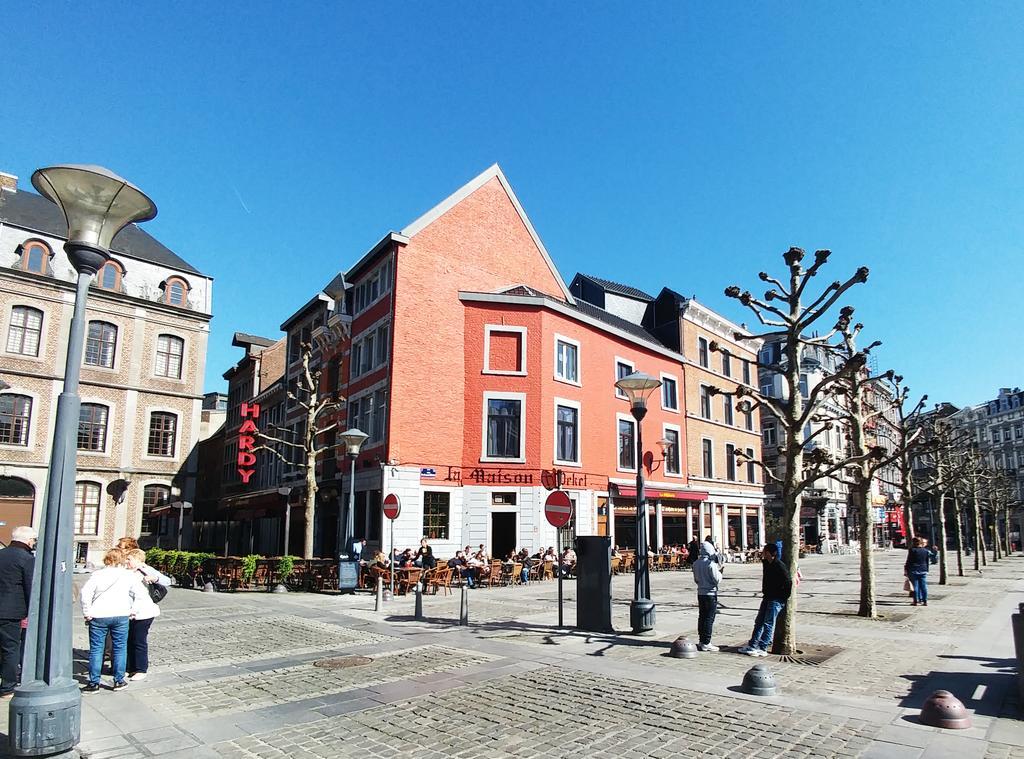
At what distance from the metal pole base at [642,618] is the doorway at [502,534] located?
1505cm

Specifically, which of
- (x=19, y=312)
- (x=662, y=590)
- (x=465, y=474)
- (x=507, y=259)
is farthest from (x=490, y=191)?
(x=19, y=312)

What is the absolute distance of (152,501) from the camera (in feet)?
123

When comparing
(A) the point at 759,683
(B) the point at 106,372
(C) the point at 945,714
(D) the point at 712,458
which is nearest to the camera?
(C) the point at 945,714

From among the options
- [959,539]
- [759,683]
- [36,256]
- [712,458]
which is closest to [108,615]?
[759,683]

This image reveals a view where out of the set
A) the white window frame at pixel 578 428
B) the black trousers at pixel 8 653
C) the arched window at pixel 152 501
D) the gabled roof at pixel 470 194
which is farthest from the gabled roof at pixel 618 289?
the black trousers at pixel 8 653

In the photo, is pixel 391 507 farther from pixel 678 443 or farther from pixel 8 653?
pixel 678 443

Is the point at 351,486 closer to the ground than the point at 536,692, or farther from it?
farther from it

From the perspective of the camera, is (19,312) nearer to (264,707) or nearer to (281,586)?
(281,586)

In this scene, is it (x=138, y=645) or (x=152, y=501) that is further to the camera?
(x=152, y=501)

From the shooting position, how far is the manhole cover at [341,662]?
9117mm

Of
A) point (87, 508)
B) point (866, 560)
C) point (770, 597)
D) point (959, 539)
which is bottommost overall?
point (959, 539)

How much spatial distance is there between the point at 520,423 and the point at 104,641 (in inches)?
796

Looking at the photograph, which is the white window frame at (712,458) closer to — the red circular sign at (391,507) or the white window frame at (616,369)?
the white window frame at (616,369)

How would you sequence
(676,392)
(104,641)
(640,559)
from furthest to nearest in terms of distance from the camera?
(676,392)
(640,559)
(104,641)
